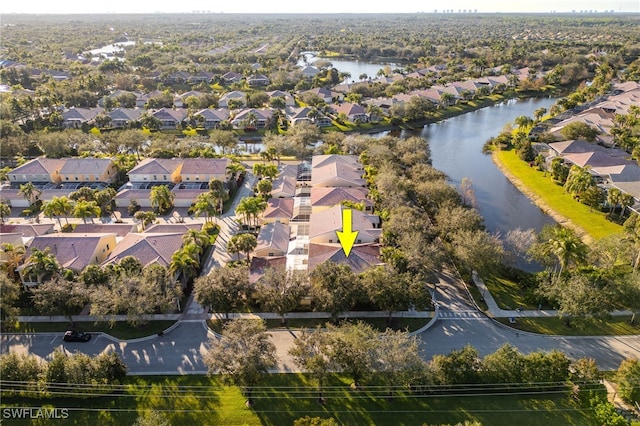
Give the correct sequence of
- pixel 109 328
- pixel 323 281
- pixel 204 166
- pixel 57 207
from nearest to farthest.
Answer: pixel 323 281 → pixel 109 328 → pixel 57 207 → pixel 204 166

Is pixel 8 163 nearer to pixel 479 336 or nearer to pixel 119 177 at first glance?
pixel 119 177

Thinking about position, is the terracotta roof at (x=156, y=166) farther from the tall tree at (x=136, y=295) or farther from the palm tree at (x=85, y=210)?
the tall tree at (x=136, y=295)

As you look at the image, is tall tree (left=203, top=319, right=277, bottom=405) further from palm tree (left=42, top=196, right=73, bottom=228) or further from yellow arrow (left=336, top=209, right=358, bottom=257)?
palm tree (left=42, top=196, right=73, bottom=228)

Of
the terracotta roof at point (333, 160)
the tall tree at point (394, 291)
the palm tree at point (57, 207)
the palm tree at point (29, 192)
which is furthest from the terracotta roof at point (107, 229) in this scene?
the terracotta roof at point (333, 160)

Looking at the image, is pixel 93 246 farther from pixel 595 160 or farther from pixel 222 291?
pixel 595 160

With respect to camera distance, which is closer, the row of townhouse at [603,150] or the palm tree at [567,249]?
the palm tree at [567,249]

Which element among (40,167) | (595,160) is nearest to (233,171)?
(40,167)

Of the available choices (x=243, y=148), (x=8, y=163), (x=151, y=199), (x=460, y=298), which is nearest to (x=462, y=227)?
(x=460, y=298)
